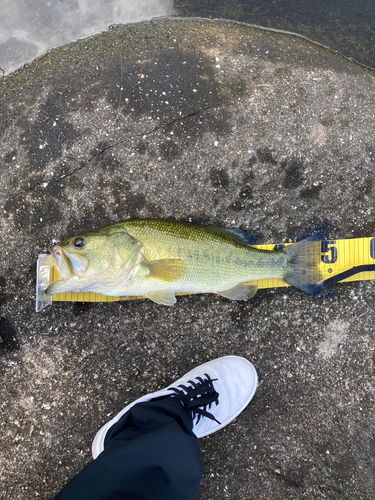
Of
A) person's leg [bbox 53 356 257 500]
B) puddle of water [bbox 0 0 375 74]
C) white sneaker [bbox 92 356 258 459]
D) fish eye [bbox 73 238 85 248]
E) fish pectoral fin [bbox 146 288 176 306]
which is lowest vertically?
white sneaker [bbox 92 356 258 459]

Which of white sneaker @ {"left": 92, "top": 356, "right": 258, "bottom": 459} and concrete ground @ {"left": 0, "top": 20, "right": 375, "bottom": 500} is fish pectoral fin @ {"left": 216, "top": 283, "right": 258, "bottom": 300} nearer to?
concrete ground @ {"left": 0, "top": 20, "right": 375, "bottom": 500}

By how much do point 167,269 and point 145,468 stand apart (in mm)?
1543

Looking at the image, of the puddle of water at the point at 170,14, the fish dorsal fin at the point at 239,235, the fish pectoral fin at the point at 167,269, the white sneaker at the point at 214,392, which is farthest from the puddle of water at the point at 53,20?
the white sneaker at the point at 214,392

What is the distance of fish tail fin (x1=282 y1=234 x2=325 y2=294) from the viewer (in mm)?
3182

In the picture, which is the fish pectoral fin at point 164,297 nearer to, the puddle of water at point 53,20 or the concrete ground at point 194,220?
the concrete ground at point 194,220

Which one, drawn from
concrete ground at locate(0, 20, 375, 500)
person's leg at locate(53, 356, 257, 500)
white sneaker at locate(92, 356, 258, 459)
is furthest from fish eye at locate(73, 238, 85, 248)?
white sneaker at locate(92, 356, 258, 459)

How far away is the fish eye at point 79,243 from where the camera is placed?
274 cm

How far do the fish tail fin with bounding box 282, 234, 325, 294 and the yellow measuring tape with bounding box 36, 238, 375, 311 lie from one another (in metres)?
0.17

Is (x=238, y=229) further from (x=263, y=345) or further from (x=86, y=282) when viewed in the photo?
(x=86, y=282)

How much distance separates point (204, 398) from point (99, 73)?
3.81m

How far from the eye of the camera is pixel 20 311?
337 centimetres

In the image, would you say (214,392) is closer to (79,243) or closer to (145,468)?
(145,468)

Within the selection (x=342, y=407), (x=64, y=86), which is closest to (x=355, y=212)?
(x=342, y=407)

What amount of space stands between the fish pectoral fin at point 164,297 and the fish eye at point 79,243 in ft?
2.60
